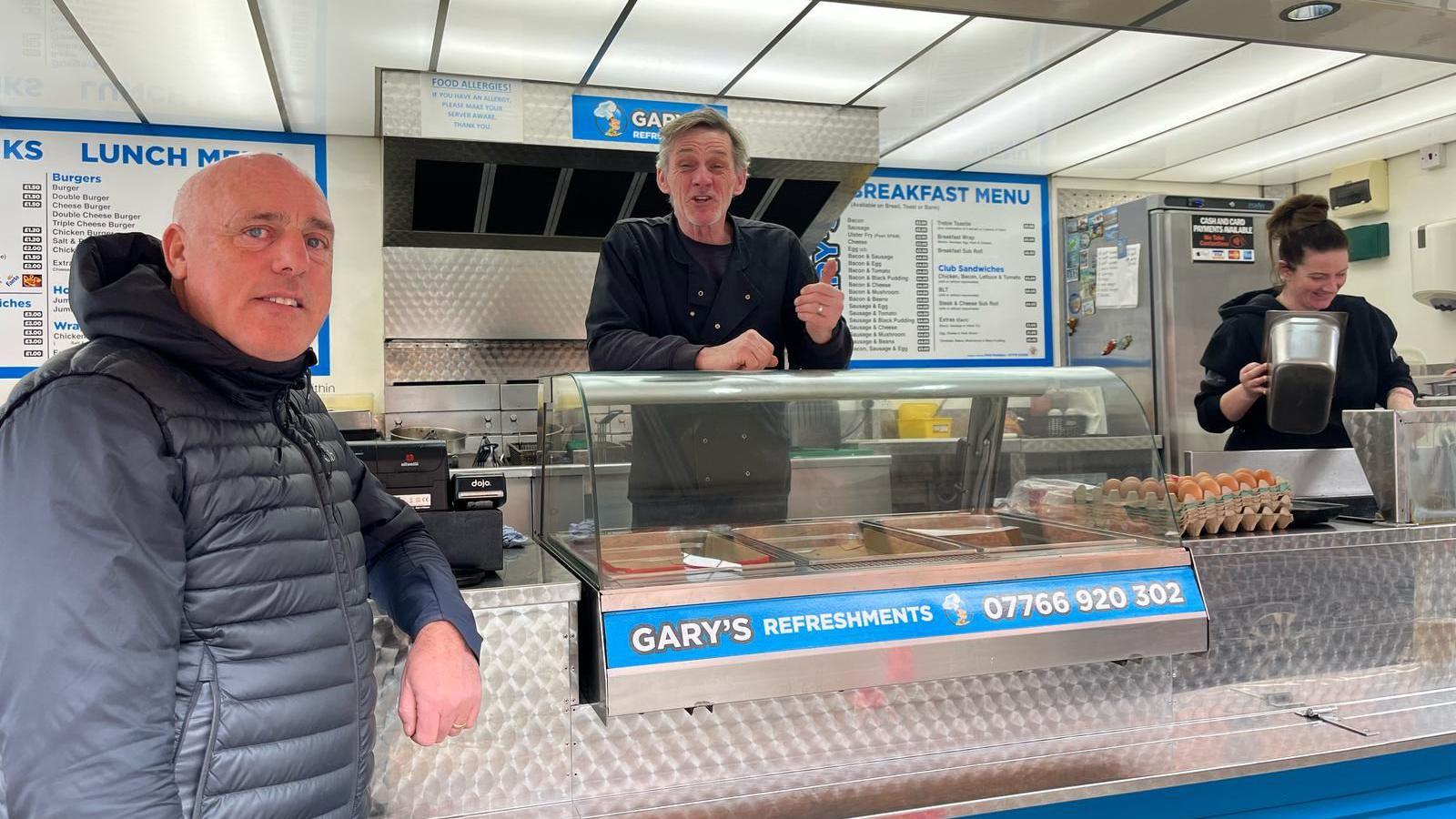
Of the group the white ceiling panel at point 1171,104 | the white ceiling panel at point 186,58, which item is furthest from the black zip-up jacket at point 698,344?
the white ceiling panel at point 1171,104

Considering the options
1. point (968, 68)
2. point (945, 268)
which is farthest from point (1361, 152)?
point (968, 68)

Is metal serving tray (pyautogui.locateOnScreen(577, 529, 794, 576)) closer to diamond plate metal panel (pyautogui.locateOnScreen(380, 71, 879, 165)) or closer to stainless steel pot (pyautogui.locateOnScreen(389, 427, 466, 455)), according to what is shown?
diamond plate metal panel (pyautogui.locateOnScreen(380, 71, 879, 165))

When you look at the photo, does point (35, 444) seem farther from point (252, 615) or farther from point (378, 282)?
point (378, 282)

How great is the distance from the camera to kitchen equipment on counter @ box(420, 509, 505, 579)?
57.9 inches

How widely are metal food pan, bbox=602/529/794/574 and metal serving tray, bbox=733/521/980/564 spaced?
0.04 meters

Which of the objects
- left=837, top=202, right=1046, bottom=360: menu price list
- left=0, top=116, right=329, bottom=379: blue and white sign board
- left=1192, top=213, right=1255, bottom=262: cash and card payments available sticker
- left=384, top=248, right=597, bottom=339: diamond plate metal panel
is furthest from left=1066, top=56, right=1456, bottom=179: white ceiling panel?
left=0, top=116, right=329, bottom=379: blue and white sign board

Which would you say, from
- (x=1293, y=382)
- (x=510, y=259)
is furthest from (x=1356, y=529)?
(x=510, y=259)

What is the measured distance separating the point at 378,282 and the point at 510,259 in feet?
2.35

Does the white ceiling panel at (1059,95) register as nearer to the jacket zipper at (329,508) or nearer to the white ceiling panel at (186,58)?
the white ceiling panel at (186,58)

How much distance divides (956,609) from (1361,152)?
20.5 feet

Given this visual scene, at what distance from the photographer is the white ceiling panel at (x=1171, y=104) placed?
443 centimetres

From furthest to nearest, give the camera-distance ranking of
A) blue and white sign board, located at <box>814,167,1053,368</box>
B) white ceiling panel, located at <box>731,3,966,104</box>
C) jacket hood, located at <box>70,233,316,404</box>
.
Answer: blue and white sign board, located at <box>814,167,1053,368</box> < white ceiling panel, located at <box>731,3,966,104</box> < jacket hood, located at <box>70,233,316,404</box>

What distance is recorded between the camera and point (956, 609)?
1532 mm

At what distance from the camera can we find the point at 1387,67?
457 centimetres
